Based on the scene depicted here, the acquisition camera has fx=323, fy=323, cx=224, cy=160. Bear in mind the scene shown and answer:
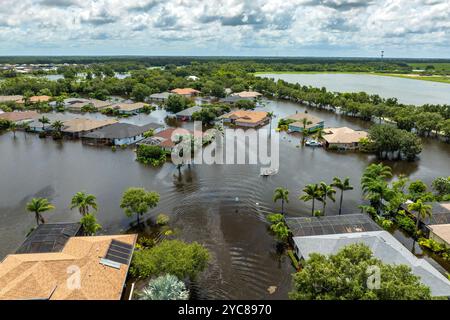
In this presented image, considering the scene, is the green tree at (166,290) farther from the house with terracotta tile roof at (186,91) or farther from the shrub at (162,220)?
the house with terracotta tile roof at (186,91)

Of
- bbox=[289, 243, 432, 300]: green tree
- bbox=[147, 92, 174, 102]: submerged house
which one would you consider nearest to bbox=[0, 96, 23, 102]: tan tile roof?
bbox=[147, 92, 174, 102]: submerged house

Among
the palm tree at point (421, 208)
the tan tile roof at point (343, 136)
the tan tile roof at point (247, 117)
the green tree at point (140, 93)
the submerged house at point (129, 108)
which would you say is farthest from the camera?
the green tree at point (140, 93)

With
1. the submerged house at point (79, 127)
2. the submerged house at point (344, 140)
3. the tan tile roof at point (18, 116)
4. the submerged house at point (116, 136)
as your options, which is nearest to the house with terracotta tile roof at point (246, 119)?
the submerged house at point (344, 140)

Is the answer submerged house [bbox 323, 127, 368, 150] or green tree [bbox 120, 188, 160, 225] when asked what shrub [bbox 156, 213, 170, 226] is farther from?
submerged house [bbox 323, 127, 368, 150]

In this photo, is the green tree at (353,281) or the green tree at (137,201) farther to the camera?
the green tree at (137,201)
